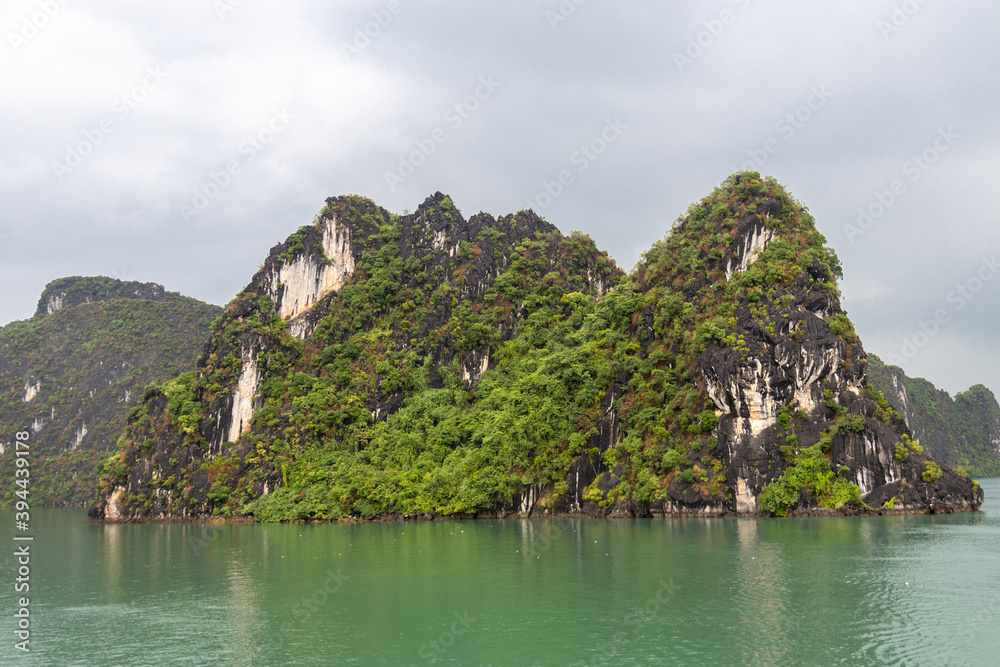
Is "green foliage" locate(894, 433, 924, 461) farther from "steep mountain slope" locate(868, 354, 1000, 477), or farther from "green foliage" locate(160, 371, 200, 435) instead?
"steep mountain slope" locate(868, 354, 1000, 477)

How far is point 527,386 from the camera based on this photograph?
232ft

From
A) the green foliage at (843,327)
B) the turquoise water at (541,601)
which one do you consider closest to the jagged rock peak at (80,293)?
the turquoise water at (541,601)

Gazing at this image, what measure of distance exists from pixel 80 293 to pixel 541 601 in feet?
614

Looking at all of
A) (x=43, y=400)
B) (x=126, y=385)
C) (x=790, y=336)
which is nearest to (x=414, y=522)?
(x=790, y=336)

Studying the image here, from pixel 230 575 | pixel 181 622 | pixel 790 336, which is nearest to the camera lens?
pixel 181 622

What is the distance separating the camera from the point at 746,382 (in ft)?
189

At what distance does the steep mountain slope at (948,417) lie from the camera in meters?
166

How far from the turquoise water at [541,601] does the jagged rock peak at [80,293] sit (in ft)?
505

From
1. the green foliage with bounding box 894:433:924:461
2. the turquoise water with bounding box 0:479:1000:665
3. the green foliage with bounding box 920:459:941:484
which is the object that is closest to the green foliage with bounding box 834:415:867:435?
the green foliage with bounding box 894:433:924:461

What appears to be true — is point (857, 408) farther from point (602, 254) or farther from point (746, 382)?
point (602, 254)

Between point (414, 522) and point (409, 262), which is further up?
point (409, 262)

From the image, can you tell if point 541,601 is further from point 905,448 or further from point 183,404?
point 183,404

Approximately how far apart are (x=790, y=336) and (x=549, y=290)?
37552mm

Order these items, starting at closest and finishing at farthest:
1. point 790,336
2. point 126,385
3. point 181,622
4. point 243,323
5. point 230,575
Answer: point 181,622 → point 230,575 → point 790,336 → point 243,323 → point 126,385
